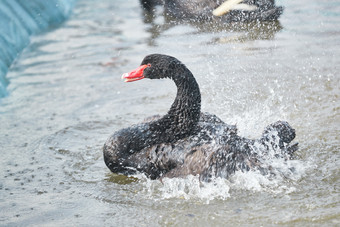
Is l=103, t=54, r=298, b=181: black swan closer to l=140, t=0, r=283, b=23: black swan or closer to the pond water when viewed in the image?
the pond water

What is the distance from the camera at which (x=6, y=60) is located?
8930 mm

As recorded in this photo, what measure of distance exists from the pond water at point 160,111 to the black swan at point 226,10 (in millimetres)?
254

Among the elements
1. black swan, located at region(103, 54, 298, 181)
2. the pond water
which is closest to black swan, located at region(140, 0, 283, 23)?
the pond water

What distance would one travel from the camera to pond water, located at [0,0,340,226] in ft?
14.2

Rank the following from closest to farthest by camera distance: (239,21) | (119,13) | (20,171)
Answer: (20,171) → (239,21) → (119,13)

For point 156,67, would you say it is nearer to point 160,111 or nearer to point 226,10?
point 160,111

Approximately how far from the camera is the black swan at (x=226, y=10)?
980 cm

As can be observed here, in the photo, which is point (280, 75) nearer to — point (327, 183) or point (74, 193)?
point (327, 183)

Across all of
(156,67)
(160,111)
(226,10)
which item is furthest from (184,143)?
(226,10)

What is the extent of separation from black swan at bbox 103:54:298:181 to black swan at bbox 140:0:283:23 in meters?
5.05

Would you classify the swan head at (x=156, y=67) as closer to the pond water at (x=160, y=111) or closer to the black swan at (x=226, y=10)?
the pond water at (x=160, y=111)

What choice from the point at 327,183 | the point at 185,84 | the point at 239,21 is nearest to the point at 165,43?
the point at 239,21

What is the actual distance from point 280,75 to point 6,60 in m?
4.52

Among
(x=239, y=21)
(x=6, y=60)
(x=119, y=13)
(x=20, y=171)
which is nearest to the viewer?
(x=20, y=171)
